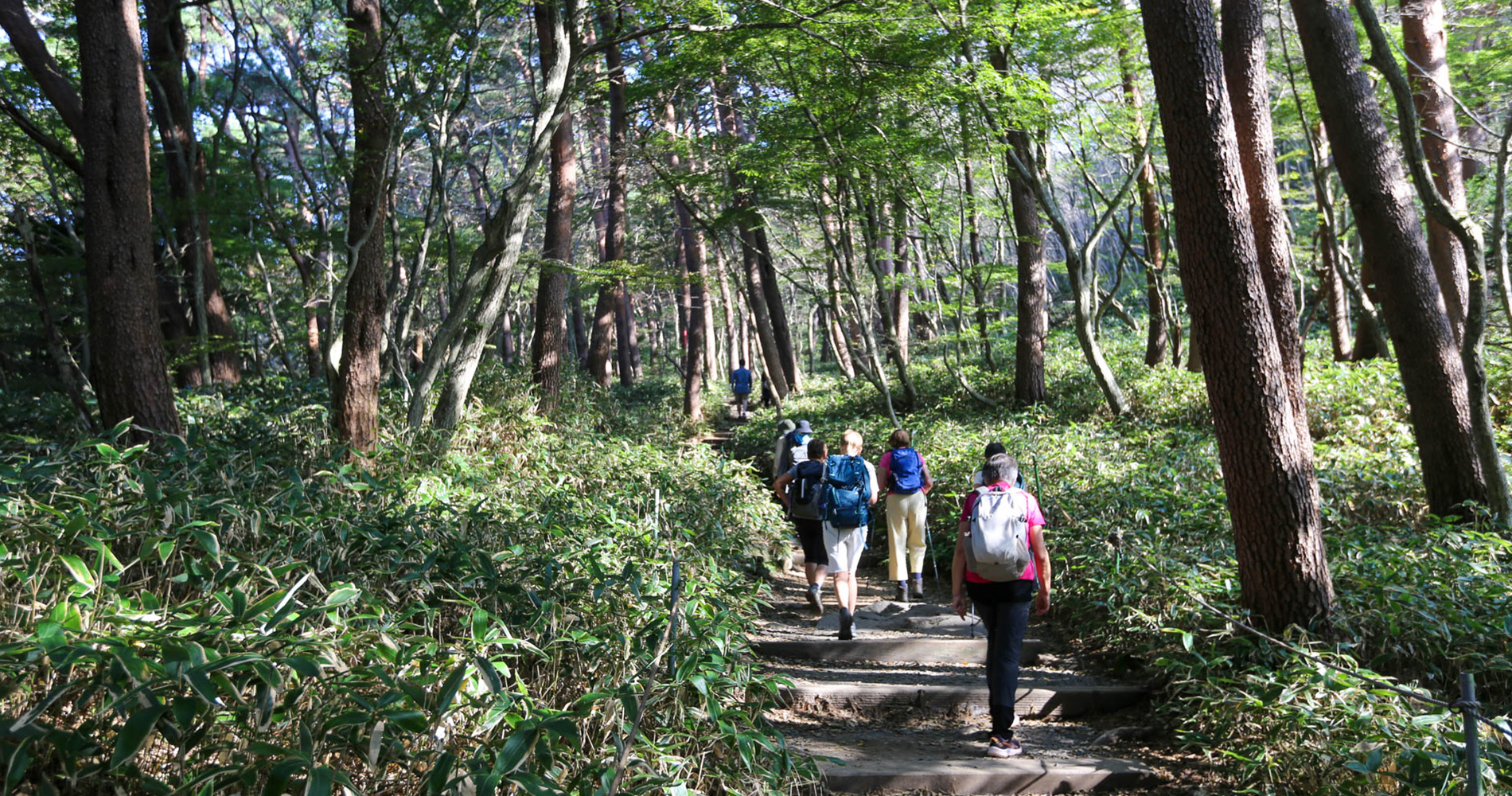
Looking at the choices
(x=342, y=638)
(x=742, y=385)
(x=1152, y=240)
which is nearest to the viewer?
(x=342, y=638)

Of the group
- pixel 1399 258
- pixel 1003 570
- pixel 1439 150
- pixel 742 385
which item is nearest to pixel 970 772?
pixel 1003 570

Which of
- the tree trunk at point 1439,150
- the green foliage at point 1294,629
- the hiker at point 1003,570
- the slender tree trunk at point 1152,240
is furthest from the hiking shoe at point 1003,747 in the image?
the slender tree trunk at point 1152,240

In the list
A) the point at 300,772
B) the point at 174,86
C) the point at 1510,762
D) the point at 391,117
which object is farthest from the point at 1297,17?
the point at 174,86

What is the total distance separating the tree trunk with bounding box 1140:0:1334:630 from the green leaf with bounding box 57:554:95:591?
18.4 ft

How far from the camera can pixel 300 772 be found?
237 centimetres

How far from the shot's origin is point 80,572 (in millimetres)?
2811

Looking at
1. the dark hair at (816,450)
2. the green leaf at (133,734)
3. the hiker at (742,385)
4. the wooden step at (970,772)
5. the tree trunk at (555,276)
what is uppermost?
the tree trunk at (555,276)

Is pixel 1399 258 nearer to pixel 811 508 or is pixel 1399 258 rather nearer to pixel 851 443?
pixel 851 443

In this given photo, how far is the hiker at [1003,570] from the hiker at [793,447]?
3.55 m

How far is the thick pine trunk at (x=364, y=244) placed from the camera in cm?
716

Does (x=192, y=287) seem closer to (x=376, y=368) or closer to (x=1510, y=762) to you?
(x=376, y=368)

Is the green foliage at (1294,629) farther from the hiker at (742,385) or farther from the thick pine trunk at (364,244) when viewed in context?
the hiker at (742,385)

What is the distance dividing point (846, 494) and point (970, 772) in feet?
9.40

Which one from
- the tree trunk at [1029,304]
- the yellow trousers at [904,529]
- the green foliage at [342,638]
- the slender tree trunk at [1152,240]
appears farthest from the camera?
the slender tree trunk at [1152,240]
